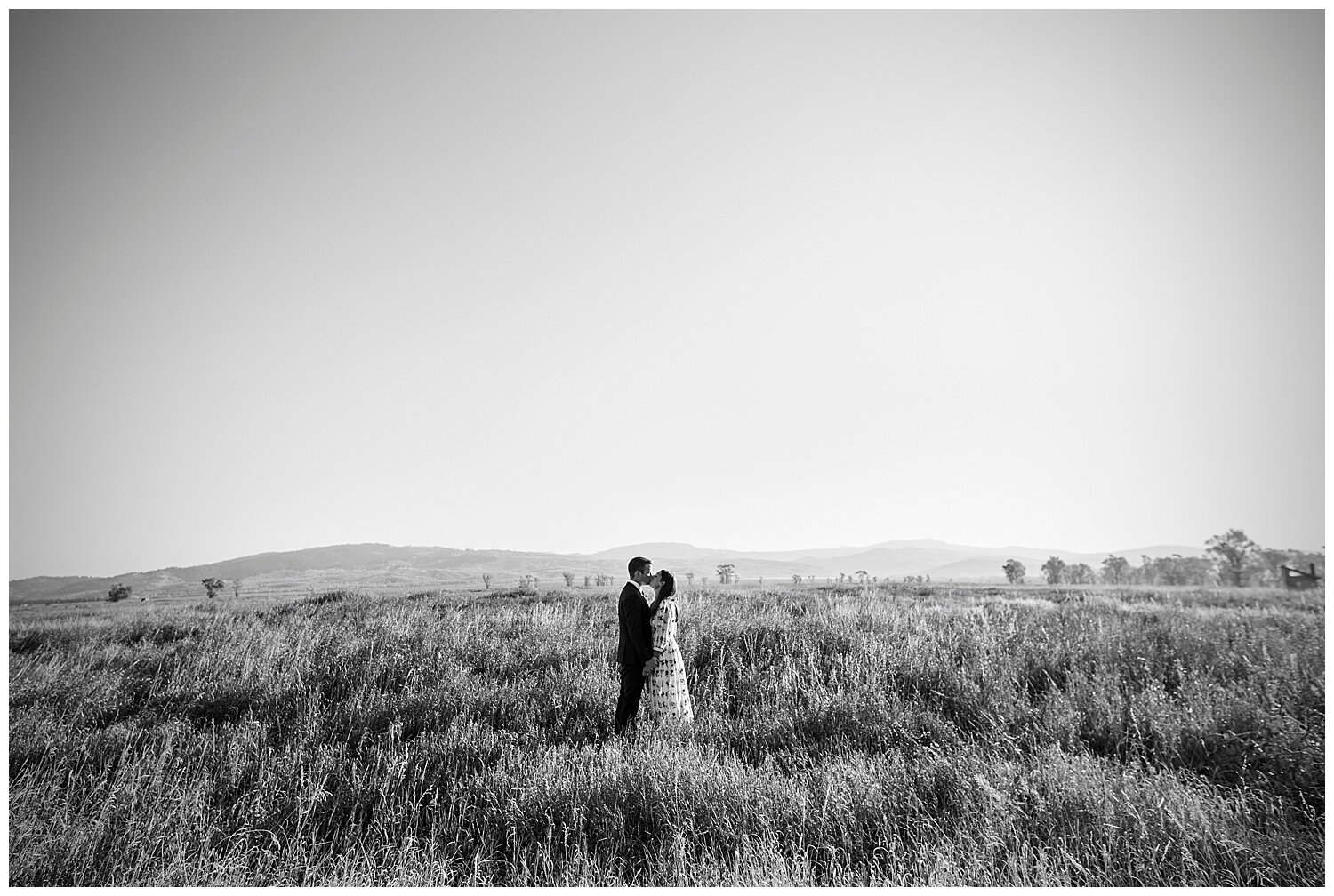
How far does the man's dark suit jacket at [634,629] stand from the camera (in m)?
→ 5.66

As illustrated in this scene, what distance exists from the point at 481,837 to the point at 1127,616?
536 inches

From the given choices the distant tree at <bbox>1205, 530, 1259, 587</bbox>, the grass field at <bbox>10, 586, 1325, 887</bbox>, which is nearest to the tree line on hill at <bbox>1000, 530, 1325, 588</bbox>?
the distant tree at <bbox>1205, 530, 1259, 587</bbox>

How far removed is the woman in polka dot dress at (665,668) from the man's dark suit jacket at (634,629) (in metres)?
0.14

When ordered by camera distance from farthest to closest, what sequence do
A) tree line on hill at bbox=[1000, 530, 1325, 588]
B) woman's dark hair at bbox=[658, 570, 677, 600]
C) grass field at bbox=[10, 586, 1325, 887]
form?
1. tree line on hill at bbox=[1000, 530, 1325, 588]
2. woman's dark hair at bbox=[658, 570, 677, 600]
3. grass field at bbox=[10, 586, 1325, 887]

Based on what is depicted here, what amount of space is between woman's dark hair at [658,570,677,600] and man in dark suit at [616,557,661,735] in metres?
0.21

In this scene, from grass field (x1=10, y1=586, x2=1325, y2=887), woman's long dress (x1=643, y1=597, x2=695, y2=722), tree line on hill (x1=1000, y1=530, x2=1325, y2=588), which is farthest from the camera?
tree line on hill (x1=1000, y1=530, x2=1325, y2=588)

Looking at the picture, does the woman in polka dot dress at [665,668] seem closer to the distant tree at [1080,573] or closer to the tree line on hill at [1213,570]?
the tree line on hill at [1213,570]

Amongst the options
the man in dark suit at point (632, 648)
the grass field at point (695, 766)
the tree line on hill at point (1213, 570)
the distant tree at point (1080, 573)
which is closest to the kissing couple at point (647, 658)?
the man in dark suit at point (632, 648)

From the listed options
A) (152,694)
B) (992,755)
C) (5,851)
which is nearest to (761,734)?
(992,755)

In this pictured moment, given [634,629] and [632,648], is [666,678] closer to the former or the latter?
[632,648]

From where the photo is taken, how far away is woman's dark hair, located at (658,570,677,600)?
5824 mm

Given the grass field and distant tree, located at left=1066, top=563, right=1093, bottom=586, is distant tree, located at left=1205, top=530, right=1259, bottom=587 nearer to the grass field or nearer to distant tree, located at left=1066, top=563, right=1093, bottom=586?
distant tree, located at left=1066, top=563, right=1093, bottom=586

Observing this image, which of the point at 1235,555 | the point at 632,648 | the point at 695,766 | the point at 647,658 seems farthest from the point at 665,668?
the point at 1235,555

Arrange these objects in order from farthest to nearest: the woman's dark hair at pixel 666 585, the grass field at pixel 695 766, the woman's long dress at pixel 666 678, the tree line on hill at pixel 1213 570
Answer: the tree line on hill at pixel 1213 570 < the woman's dark hair at pixel 666 585 < the woman's long dress at pixel 666 678 < the grass field at pixel 695 766
